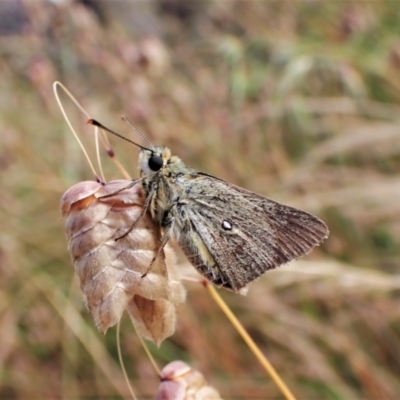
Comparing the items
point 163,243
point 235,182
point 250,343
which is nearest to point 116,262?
point 163,243

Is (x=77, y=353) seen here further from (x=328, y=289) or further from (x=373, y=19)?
(x=373, y=19)

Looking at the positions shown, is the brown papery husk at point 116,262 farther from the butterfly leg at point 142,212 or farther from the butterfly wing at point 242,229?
the butterfly wing at point 242,229

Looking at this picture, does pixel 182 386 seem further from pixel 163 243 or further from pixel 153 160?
pixel 153 160

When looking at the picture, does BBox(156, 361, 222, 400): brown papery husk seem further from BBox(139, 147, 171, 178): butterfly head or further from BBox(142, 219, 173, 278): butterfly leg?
BBox(139, 147, 171, 178): butterfly head

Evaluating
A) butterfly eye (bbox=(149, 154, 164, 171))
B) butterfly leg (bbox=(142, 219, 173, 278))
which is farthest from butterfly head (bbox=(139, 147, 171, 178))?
butterfly leg (bbox=(142, 219, 173, 278))

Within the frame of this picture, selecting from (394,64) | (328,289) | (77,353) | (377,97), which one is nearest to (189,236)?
(328,289)

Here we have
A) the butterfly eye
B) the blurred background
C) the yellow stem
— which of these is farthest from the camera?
the blurred background
